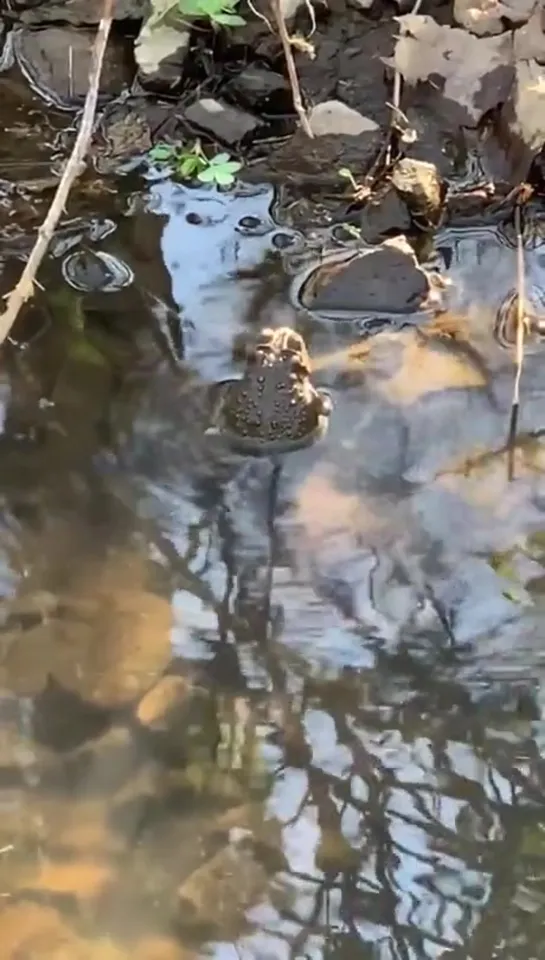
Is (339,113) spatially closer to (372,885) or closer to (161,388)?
(161,388)

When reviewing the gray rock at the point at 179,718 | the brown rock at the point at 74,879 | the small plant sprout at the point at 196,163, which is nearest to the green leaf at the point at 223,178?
the small plant sprout at the point at 196,163

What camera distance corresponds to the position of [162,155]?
273cm

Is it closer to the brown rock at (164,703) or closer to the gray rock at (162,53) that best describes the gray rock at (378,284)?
the gray rock at (162,53)

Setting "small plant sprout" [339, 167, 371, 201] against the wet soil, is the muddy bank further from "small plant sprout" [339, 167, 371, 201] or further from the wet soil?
the wet soil

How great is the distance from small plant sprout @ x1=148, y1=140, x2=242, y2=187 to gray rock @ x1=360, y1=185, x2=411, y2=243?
30 centimetres

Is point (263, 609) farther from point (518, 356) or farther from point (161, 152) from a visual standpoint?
point (161, 152)

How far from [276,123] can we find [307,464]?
106 centimetres

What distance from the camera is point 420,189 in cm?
248

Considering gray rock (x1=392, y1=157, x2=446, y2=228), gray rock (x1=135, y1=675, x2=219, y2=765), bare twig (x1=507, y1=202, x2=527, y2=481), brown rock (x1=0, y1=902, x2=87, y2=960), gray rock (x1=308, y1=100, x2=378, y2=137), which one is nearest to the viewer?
brown rock (x1=0, y1=902, x2=87, y2=960)

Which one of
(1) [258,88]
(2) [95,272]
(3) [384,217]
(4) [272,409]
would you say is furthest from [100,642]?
(1) [258,88]

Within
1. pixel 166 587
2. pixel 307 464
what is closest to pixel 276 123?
pixel 307 464

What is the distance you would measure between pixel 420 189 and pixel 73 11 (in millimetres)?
996

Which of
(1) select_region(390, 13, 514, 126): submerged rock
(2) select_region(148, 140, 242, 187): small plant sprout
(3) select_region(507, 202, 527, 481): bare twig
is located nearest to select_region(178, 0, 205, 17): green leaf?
(2) select_region(148, 140, 242, 187): small plant sprout

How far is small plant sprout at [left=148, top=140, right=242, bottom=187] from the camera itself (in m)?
2.67
